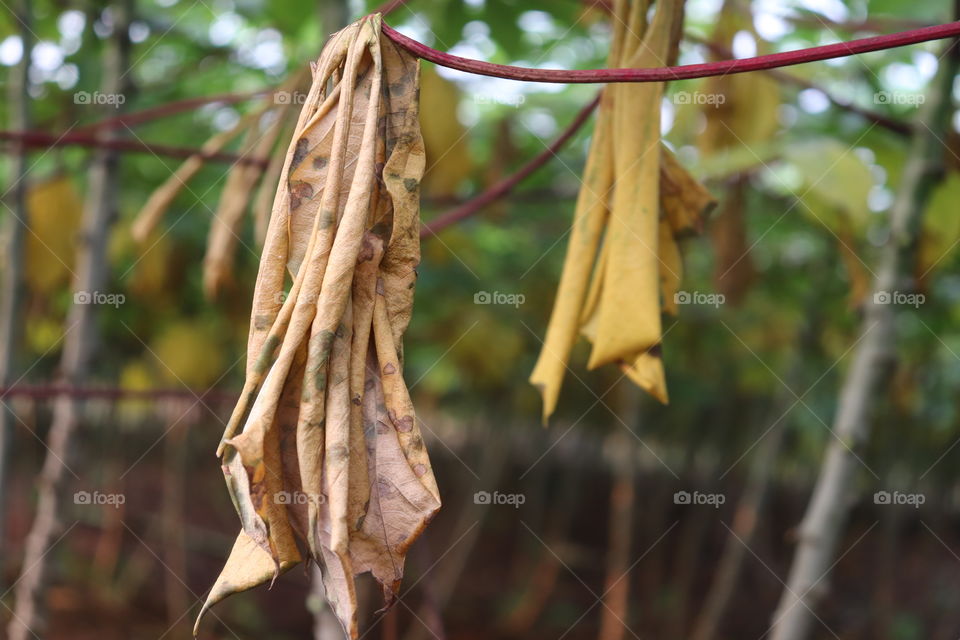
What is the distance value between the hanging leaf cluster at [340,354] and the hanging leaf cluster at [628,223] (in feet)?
0.81

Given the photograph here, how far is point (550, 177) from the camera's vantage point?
267 centimetres

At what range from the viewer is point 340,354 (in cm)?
63

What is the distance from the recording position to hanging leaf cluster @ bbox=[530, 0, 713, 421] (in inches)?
32.7

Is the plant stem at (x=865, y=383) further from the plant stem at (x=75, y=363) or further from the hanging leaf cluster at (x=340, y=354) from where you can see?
the plant stem at (x=75, y=363)

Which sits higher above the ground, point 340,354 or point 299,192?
point 299,192

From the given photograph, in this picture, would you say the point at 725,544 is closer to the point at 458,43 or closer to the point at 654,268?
the point at 458,43

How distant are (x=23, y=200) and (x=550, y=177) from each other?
1530 millimetres

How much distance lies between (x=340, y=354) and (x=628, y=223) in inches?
14.3

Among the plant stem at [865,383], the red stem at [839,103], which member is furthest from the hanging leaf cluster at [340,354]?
the plant stem at [865,383]

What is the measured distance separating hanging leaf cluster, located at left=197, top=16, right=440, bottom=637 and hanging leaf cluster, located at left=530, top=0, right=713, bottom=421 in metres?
0.25

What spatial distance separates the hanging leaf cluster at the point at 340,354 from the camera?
1.96 feet

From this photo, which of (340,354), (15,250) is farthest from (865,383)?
(15,250)

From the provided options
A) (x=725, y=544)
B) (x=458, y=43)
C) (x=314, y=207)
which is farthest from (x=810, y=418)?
(x=314, y=207)

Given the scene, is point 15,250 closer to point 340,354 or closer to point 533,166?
point 533,166
